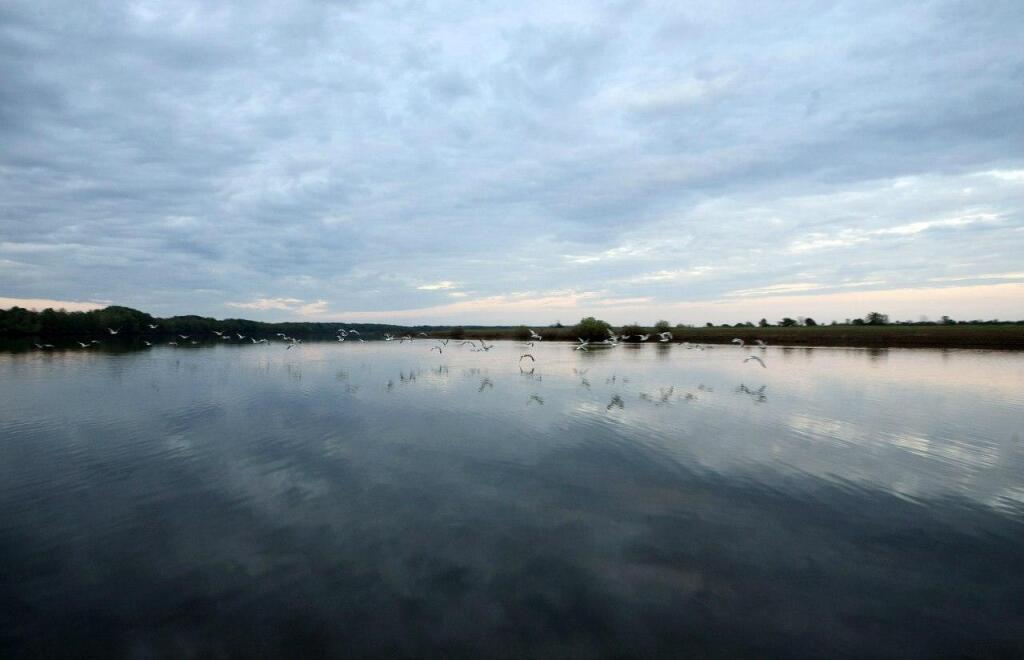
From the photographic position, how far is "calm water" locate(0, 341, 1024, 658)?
23.1ft

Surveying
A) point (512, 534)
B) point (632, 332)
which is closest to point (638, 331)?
point (632, 332)

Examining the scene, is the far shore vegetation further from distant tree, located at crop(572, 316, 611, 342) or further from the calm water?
the calm water

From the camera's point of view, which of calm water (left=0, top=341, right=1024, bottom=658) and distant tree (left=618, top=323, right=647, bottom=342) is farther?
distant tree (left=618, top=323, right=647, bottom=342)

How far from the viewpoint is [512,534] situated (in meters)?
10.2

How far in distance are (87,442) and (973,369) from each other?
6222cm

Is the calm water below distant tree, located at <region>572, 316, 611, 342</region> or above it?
below

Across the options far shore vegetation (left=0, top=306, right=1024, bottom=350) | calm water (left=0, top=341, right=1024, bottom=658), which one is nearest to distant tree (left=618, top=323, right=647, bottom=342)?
far shore vegetation (left=0, top=306, right=1024, bottom=350)

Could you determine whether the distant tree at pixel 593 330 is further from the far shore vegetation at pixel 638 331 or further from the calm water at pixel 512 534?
the calm water at pixel 512 534

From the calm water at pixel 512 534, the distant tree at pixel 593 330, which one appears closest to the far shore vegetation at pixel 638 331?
the distant tree at pixel 593 330

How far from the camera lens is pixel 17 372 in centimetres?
3816

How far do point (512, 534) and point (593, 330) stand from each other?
9510cm

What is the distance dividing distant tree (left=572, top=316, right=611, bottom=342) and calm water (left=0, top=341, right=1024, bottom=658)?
80563mm

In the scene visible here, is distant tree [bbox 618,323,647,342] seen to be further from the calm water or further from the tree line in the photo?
the calm water

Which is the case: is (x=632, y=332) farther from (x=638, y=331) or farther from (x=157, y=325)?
(x=157, y=325)
